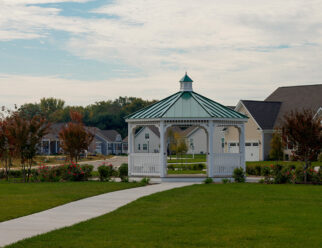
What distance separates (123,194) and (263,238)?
910 cm

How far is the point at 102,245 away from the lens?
9836mm

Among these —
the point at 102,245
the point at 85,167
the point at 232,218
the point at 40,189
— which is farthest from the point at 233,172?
the point at 102,245

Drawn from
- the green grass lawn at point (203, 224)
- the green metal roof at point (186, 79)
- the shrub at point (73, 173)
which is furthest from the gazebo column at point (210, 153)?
the green grass lawn at point (203, 224)

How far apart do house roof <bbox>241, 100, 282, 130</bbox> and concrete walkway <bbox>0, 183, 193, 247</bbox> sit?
115 feet

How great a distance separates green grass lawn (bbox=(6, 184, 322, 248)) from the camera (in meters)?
10.1

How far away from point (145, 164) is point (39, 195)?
842 cm

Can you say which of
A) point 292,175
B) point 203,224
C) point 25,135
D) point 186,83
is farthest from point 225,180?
point 203,224

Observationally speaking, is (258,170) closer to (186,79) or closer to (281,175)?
(281,175)

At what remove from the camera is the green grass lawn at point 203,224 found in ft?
33.1

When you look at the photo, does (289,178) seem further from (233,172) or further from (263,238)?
(263,238)

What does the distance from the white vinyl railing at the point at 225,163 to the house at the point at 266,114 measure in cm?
2498

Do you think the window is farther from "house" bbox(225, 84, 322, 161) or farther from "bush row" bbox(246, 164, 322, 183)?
"bush row" bbox(246, 164, 322, 183)

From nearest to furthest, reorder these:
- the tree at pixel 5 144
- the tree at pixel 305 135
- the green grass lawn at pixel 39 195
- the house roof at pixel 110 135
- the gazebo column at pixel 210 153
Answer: the green grass lawn at pixel 39 195 → the tree at pixel 305 135 → the gazebo column at pixel 210 153 → the tree at pixel 5 144 → the house roof at pixel 110 135

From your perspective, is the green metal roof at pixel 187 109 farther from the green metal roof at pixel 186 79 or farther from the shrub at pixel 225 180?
the shrub at pixel 225 180
